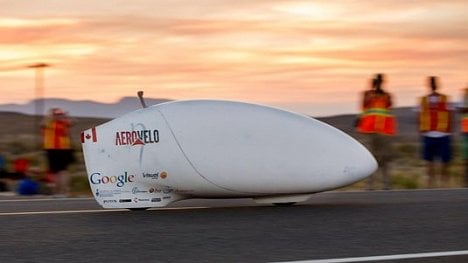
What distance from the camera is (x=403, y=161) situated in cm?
3631

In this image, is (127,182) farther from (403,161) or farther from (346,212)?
(403,161)

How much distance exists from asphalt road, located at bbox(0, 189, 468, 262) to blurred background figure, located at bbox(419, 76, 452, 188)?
16.8ft

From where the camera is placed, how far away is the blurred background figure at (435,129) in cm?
1739

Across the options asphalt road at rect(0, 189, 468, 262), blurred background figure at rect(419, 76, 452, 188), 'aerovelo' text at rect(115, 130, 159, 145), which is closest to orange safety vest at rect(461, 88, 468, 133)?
blurred background figure at rect(419, 76, 452, 188)

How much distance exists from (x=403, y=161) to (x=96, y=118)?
56.3 metres

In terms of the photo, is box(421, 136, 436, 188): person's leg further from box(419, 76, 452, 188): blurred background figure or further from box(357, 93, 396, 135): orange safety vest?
box(357, 93, 396, 135): orange safety vest

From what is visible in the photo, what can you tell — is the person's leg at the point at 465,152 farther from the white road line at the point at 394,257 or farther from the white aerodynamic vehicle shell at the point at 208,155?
the white road line at the point at 394,257

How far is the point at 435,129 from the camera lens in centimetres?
1767

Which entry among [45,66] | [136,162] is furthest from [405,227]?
[45,66]

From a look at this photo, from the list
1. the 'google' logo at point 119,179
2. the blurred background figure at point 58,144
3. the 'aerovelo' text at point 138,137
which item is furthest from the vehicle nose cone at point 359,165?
the blurred background figure at point 58,144

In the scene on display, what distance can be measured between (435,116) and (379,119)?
1145 mm

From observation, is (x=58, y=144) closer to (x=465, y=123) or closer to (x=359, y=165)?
(x=465, y=123)

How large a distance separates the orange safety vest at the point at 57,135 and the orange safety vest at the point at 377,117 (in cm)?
492

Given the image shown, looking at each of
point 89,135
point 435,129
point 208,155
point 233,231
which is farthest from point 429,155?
point 233,231
